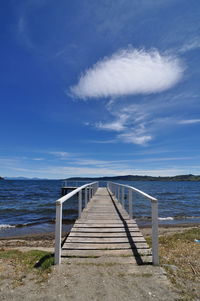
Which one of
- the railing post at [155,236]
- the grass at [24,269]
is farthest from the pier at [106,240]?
the grass at [24,269]

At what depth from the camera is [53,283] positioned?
2.88 meters

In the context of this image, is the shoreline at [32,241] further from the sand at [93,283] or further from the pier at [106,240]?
the sand at [93,283]

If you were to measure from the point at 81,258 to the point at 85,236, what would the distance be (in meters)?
1.04

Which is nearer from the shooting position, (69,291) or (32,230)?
(69,291)

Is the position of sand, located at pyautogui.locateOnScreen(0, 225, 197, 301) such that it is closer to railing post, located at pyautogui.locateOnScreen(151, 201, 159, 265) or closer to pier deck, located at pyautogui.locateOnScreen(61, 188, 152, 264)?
railing post, located at pyautogui.locateOnScreen(151, 201, 159, 265)

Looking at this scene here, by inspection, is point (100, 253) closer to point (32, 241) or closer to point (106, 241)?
point (106, 241)

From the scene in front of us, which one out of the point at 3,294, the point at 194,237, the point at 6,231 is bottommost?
the point at 6,231

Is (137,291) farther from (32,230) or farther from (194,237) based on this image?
(32,230)

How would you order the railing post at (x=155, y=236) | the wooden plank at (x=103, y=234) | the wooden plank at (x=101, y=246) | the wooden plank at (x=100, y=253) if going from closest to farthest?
the railing post at (x=155, y=236)
the wooden plank at (x=100, y=253)
the wooden plank at (x=101, y=246)
the wooden plank at (x=103, y=234)

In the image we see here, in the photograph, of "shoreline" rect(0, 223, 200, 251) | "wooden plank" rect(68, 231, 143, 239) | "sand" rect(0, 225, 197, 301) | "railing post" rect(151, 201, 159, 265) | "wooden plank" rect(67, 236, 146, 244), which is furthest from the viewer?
"shoreline" rect(0, 223, 200, 251)

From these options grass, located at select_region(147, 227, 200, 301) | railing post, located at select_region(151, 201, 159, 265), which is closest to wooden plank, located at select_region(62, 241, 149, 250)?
grass, located at select_region(147, 227, 200, 301)

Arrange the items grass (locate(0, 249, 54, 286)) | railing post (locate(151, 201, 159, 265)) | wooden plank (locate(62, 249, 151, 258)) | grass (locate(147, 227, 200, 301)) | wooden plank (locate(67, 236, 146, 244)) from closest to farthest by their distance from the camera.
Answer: grass (locate(147, 227, 200, 301)) < grass (locate(0, 249, 54, 286)) < railing post (locate(151, 201, 159, 265)) < wooden plank (locate(62, 249, 151, 258)) < wooden plank (locate(67, 236, 146, 244))

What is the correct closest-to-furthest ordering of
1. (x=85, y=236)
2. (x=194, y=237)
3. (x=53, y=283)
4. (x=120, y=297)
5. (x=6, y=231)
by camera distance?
(x=120, y=297) < (x=53, y=283) < (x=85, y=236) < (x=194, y=237) < (x=6, y=231)

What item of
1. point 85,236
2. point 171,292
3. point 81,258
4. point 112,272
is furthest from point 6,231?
point 171,292
